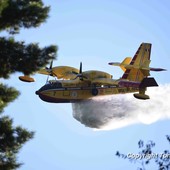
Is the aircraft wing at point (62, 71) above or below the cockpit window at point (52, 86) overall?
above

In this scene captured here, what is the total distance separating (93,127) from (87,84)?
5.14 metres

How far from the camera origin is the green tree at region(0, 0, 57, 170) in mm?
16656

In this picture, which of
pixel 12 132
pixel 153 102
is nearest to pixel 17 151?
pixel 12 132

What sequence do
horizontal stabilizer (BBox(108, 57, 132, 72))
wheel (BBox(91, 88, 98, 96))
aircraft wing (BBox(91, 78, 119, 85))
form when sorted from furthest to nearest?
horizontal stabilizer (BBox(108, 57, 132, 72)), wheel (BBox(91, 88, 98, 96)), aircraft wing (BBox(91, 78, 119, 85))

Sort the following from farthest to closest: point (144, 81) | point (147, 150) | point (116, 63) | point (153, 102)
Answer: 1. point (153, 102)
2. point (116, 63)
3. point (144, 81)
4. point (147, 150)

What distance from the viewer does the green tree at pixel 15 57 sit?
16656mm

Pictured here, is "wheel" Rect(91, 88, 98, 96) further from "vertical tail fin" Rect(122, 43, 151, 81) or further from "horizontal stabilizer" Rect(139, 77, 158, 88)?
"horizontal stabilizer" Rect(139, 77, 158, 88)

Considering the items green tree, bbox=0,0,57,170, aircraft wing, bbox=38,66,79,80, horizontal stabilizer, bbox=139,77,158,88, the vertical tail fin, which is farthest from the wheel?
green tree, bbox=0,0,57,170

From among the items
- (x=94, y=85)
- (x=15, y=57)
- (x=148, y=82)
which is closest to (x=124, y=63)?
(x=94, y=85)

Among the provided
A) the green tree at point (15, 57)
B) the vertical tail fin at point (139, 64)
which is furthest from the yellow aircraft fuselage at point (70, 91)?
the green tree at point (15, 57)

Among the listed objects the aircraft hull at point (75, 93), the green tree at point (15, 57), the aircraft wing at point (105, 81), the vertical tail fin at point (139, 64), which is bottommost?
the green tree at point (15, 57)

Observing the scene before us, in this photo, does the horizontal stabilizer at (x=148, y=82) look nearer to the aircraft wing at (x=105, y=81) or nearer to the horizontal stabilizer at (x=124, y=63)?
the aircraft wing at (x=105, y=81)

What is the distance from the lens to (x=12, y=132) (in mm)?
16844

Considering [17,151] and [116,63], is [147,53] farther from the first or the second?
[17,151]
